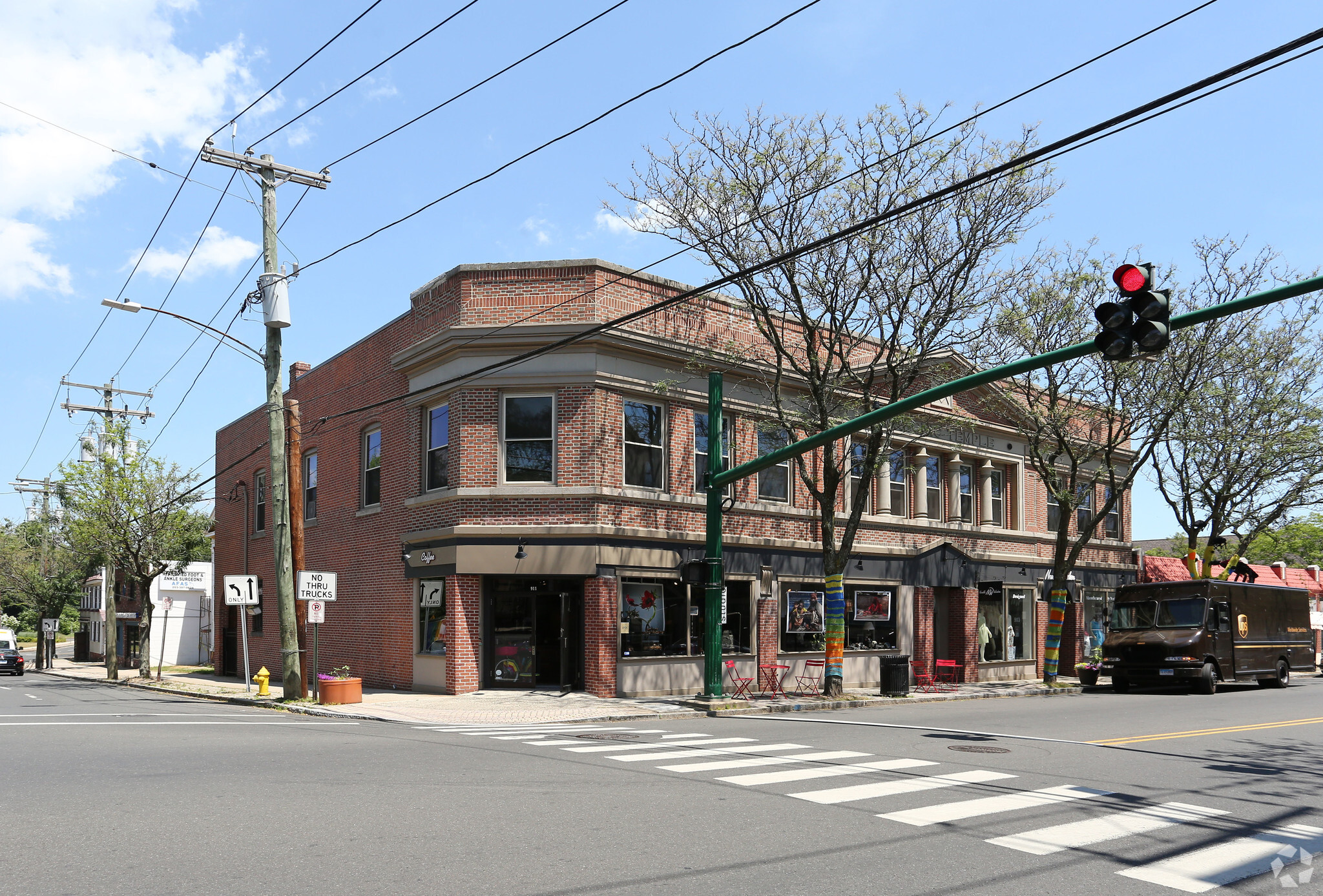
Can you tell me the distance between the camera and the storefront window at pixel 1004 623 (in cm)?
3161

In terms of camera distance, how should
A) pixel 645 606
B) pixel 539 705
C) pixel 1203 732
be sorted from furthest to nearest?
pixel 645 606
pixel 539 705
pixel 1203 732

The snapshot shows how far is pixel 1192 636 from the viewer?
27.3 m

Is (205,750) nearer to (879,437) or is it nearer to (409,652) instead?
(409,652)

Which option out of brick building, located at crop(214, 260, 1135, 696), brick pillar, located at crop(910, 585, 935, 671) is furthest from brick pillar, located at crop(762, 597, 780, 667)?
brick pillar, located at crop(910, 585, 935, 671)

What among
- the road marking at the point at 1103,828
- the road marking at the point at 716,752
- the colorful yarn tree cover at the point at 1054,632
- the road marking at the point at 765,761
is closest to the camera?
the road marking at the point at 1103,828

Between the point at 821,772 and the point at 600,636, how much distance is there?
11.0 metres

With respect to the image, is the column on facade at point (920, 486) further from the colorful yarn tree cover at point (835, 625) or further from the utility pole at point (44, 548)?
the utility pole at point (44, 548)

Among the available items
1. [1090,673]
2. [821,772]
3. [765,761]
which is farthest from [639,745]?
[1090,673]

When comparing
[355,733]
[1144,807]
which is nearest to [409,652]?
[355,733]

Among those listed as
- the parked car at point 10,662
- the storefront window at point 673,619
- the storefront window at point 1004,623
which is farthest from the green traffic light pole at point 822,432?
the parked car at point 10,662

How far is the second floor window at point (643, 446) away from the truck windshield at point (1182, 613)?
14587mm

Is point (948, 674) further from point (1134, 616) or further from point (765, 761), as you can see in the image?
point (765, 761)

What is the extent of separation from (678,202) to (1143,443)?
52.6ft

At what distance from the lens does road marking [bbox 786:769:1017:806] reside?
979 centimetres
